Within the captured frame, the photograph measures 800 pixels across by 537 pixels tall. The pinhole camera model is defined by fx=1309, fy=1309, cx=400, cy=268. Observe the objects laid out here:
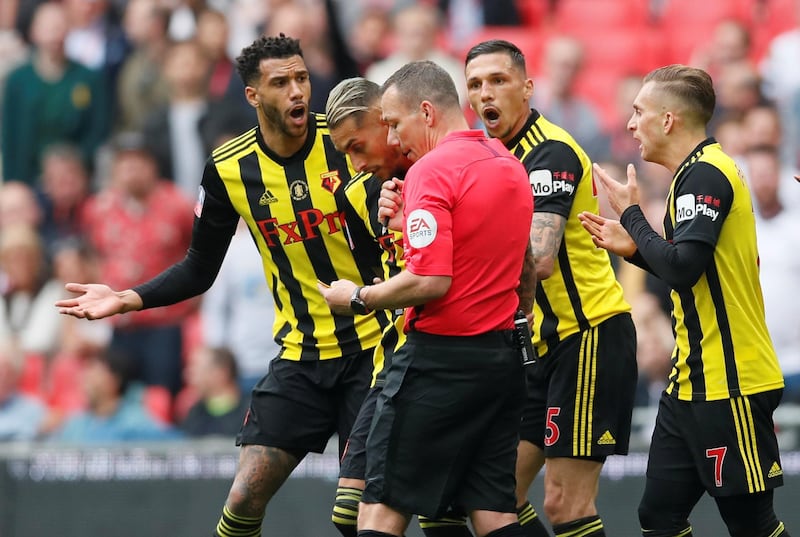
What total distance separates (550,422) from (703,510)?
3529 mm

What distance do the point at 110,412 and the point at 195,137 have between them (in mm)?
2425

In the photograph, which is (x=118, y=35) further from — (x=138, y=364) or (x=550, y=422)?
(x=550, y=422)

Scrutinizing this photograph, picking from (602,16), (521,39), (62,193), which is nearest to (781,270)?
(602,16)

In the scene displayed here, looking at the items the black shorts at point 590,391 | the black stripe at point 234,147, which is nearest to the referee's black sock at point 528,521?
the black shorts at point 590,391

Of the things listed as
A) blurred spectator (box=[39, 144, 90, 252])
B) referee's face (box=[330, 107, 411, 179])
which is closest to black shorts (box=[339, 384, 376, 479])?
referee's face (box=[330, 107, 411, 179])

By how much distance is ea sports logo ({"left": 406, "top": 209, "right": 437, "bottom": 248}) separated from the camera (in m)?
4.61

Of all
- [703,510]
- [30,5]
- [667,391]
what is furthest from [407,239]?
[30,5]

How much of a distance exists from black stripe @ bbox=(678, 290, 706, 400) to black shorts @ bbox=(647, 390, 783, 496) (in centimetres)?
8

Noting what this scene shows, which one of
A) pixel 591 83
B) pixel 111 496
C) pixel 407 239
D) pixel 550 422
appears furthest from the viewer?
pixel 591 83

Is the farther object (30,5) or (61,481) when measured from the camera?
(30,5)

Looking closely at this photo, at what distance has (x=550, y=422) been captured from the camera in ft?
19.1

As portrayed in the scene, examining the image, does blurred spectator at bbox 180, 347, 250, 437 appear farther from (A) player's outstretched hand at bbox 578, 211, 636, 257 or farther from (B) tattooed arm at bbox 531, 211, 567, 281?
(A) player's outstretched hand at bbox 578, 211, 636, 257

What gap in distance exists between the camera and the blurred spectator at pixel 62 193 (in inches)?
453

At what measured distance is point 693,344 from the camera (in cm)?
527
